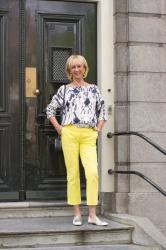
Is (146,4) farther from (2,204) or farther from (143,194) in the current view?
(2,204)

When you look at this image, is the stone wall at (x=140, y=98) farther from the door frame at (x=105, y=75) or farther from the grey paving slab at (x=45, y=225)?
the grey paving slab at (x=45, y=225)

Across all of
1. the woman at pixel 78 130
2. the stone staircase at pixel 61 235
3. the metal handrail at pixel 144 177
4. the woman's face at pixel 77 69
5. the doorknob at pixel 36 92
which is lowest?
the stone staircase at pixel 61 235

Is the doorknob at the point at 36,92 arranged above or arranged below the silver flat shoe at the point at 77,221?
above

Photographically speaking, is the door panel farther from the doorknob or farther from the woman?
the woman

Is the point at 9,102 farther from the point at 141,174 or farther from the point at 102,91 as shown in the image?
the point at 141,174

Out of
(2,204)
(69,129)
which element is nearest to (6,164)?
(2,204)

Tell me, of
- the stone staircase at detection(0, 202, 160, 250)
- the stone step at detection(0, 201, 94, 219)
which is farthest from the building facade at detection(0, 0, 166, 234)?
the stone staircase at detection(0, 202, 160, 250)

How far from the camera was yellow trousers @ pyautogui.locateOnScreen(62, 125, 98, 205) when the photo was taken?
22.1 feet

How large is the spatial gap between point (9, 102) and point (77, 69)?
3.74 ft

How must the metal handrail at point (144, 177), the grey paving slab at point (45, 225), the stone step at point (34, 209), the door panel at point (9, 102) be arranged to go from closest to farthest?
the grey paving slab at point (45, 225) < the metal handrail at point (144, 177) < the stone step at point (34, 209) < the door panel at point (9, 102)

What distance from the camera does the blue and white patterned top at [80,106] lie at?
6.77 metres

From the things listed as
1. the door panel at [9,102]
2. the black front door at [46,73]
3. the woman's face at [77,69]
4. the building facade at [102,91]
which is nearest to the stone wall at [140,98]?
the building facade at [102,91]

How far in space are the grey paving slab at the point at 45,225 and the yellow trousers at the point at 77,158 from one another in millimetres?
280

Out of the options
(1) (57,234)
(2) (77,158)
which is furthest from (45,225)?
(2) (77,158)
